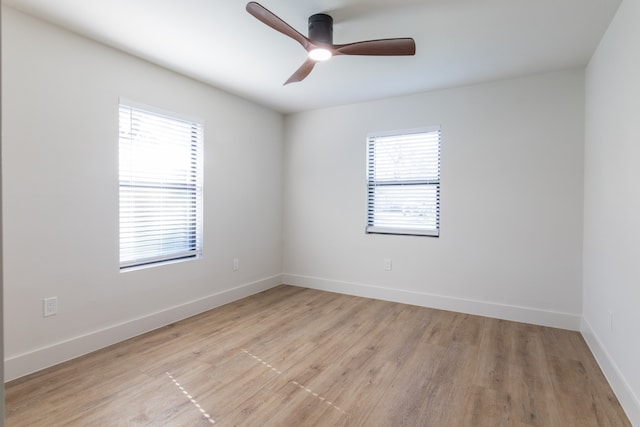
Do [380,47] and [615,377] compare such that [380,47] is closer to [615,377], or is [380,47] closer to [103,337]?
[615,377]

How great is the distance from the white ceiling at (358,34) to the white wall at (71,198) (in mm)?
213

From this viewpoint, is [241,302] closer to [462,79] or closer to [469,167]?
[469,167]

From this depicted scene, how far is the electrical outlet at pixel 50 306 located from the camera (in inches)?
104

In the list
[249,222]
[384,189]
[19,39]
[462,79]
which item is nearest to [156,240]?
[249,222]

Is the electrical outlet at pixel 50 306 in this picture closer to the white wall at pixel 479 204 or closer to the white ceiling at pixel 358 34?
the white ceiling at pixel 358 34

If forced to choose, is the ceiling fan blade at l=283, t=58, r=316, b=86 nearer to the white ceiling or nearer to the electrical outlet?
the white ceiling

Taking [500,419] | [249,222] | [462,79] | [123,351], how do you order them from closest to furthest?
[500,419] → [123,351] → [462,79] → [249,222]

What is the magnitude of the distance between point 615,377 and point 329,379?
1874mm

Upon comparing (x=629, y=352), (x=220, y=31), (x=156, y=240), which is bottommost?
(x=629, y=352)

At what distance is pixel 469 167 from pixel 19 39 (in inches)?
156

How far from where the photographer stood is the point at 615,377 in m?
2.37

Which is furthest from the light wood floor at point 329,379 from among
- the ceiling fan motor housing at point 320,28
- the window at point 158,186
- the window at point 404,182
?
the ceiling fan motor housing at point 320,28

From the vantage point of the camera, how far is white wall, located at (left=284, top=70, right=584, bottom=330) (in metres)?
3.42

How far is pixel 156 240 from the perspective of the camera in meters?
3.43
